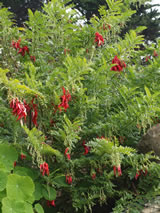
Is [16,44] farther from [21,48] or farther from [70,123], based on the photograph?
[70,123]

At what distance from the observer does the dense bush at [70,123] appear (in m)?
2.17

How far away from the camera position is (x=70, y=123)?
2.19m

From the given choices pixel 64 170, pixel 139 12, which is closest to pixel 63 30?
pixel 64 170

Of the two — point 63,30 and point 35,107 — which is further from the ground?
point 63,30

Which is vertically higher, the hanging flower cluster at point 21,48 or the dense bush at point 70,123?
the hanging flower cluster at point 21,48

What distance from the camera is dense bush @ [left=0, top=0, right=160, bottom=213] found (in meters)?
2.17

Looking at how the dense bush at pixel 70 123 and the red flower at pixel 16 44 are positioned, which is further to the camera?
the red flower at pixel 16 44

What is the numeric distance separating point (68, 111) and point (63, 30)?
102cm

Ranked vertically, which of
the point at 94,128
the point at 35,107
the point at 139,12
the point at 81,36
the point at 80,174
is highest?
the point at 139,12

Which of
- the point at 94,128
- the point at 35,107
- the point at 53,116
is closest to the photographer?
the point at 35,107

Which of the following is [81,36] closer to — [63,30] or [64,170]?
[63,30]

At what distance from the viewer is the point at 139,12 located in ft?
44.4

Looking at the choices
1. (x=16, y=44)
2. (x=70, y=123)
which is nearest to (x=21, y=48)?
(x=16, y=44)

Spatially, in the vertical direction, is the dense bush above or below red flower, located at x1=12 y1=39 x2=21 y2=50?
below
